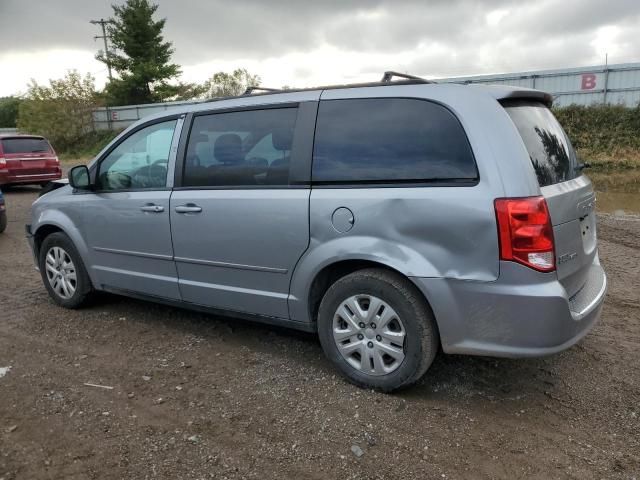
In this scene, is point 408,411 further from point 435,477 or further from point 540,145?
point 540,145

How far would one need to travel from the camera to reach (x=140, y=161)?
4.38m

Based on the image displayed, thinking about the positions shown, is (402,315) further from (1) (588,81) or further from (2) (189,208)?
(1) (588,81)

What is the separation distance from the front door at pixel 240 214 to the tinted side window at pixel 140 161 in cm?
27

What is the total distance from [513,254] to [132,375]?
251 cm

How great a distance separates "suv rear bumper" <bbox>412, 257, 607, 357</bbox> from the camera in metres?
2.80

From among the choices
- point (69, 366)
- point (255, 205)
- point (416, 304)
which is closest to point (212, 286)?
point (255, 205)

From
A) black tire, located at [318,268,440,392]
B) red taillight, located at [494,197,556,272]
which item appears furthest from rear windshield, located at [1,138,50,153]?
red taillight, located at [494,197,556,272]

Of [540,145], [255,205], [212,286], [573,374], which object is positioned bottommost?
[573,374]

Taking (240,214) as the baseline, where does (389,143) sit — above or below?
above

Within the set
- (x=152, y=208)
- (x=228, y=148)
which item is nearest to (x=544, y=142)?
(x=228, y=148)

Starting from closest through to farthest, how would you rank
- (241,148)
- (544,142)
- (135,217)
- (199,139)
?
1. (544,142)
2. (241,148)
3. (199,139)
4. (135,217)

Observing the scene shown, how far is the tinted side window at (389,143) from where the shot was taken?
2982mm

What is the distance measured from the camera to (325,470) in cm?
260

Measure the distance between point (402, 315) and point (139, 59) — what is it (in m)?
47.6
